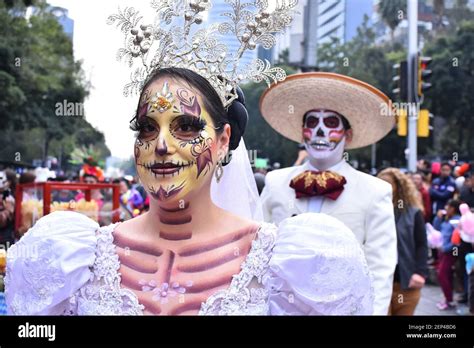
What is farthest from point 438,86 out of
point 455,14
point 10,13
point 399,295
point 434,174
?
point 399,295

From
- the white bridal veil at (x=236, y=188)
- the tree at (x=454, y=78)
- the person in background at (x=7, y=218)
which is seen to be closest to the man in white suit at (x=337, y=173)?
the white bridal veil at (x=236, y=188)

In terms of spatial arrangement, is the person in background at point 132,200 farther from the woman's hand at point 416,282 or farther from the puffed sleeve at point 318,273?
the puffed sleeve at point 318,273

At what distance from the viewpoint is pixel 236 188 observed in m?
2.61

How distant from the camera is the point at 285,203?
13.2 feet

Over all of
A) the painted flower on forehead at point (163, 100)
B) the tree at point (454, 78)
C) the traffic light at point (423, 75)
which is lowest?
the painted flower on forehead at point (163, 100)

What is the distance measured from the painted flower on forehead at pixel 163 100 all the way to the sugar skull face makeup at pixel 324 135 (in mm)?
2002

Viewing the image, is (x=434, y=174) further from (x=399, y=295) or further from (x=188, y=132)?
(x=188, y=132)

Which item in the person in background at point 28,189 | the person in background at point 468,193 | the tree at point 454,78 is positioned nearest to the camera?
the person in background at point 28,189

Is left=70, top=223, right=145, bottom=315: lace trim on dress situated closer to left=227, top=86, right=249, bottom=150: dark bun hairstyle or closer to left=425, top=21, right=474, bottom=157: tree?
left=227, top=86, right=249, bottom=150: dark bun hairstyle

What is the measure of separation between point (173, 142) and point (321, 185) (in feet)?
6.28

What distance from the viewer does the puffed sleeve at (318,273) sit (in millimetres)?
2021

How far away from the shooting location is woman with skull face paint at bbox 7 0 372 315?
2059 millimetres

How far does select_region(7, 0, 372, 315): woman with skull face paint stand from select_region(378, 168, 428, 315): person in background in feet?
8.65
